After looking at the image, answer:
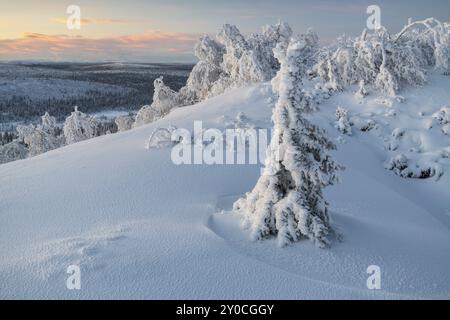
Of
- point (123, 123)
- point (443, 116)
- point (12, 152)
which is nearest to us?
point (443, 116)

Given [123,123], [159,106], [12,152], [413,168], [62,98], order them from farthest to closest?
[62,98]
[12,152]
[123,123]
[159,106]
[413,168]

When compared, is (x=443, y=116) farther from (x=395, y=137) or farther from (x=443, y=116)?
(x=395, y=137)

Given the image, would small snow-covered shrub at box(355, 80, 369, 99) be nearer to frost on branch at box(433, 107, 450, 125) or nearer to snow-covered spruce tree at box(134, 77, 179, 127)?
frost on branch at box(433, 107, 450, 125)

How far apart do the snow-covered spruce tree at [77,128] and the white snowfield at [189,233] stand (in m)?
16.7

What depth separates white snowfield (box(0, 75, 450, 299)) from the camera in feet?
21.3

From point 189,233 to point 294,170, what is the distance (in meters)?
2.20

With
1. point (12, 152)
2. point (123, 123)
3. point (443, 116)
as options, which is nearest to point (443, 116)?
point (443, 116)

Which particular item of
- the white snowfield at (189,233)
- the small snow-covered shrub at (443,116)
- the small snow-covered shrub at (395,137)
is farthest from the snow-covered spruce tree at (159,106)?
the small snow-covered shrub at (443,116)

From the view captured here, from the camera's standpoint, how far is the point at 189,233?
7941 mm

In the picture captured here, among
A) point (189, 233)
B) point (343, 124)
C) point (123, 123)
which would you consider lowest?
point (189, 233)

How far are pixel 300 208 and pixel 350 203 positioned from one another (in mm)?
4161

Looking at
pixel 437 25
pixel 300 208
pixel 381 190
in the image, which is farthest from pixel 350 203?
pixel 437 25

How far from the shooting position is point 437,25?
1914 cm
